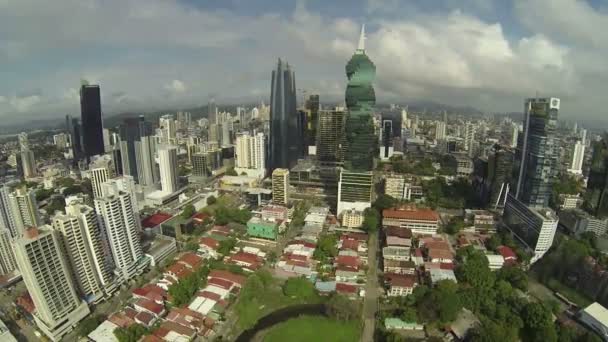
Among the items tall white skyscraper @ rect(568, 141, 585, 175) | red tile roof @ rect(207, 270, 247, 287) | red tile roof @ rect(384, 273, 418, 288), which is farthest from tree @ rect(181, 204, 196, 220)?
tall white skyscraper @ rect(568, 141, 585, 175)

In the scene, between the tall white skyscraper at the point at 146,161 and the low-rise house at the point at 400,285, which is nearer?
the low-rise house at the point at 400,285

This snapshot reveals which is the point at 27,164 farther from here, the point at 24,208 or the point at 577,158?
the point at 577,158

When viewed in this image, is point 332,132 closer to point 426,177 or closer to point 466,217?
point 426,177

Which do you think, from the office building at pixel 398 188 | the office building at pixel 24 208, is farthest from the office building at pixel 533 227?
the office building at pixel 24 208

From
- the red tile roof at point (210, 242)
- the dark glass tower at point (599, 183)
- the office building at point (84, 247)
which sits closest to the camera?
the office building at point (84, 247)

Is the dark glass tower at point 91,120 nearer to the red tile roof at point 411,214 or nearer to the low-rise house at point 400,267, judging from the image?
the red tile roof at point 411,214

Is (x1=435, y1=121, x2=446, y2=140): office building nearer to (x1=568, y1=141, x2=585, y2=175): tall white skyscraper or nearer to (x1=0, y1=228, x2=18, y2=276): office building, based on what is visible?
(x1=568, y1=141, x2=585, y2=175): tall white skyscraper

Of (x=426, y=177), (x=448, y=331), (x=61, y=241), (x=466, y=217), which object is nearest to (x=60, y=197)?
(x=61, y=241)
